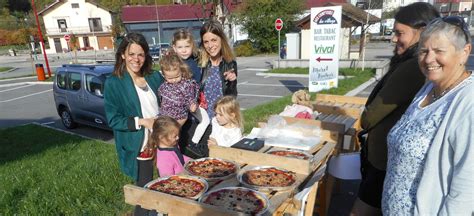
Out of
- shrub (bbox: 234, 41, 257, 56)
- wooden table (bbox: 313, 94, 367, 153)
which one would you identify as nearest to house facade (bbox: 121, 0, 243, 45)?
shrub (bbox: 234, 41, 257, 56)

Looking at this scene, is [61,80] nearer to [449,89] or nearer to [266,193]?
[266,193]

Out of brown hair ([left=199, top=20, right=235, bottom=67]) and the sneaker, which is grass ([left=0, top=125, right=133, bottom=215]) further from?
brown hair ([left=199, top=20, right=235, bottom=67])

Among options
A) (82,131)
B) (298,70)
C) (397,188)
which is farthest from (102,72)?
(298,70)

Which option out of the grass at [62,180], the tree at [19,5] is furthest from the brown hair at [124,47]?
the tree at [19,5]

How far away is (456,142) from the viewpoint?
147 centimetres

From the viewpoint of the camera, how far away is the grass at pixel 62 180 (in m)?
3.79

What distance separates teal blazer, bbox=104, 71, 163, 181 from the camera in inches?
112

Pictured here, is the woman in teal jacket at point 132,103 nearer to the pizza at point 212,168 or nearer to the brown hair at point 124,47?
the brown hair at point 124,47

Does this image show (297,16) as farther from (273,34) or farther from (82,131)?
(82,131)

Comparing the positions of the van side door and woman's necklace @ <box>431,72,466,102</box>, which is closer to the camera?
woman's necklace @ <box>431,72,466,102</box>

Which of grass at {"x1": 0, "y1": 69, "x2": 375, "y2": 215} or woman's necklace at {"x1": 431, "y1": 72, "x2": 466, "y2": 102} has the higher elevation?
woman's necklace at {"x1": 431, "y1": 72, "x2": 466, "y2": 102}

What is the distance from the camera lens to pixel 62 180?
446 centimetres

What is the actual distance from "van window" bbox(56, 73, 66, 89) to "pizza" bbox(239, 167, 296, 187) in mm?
8108

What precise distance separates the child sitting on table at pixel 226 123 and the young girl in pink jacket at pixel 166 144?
0.59m
